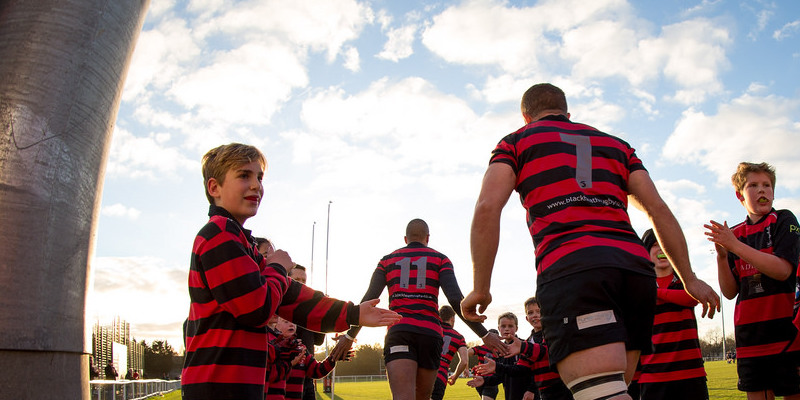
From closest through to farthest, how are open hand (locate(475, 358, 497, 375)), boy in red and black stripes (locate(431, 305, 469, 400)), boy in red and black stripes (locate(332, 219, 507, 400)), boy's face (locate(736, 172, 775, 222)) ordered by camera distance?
boy's face (locate(736, 172, 775, 222)) → open hand (locate(475, 358, 497, 375)) → boy in red and black stripes (locate(332, 219, 507, 400)) → boy in red and black stripes (locate(431, 305, 469, 400))

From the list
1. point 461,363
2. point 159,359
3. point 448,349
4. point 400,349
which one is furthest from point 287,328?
point 159,359

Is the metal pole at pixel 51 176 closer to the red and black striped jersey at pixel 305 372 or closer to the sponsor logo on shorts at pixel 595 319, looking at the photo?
the sponsor logo on shorts at pixel 595 319

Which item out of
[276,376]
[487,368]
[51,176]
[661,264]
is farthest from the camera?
[487,368]

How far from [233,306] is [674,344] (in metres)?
3.75

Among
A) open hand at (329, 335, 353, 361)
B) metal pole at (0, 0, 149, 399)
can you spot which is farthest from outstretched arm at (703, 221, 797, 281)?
metal pole at (0, 0, 149, 399)

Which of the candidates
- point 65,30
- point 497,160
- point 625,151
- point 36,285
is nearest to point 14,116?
point 65,30

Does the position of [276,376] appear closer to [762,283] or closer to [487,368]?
[487,368]

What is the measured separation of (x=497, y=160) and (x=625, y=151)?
0.76 metres

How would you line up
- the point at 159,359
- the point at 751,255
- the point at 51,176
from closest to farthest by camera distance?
the point at 51,176
the point at 751,255
the point at 159,359

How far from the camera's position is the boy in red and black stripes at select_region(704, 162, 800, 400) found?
4844mm

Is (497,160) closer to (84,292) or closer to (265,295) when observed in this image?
(265,295)

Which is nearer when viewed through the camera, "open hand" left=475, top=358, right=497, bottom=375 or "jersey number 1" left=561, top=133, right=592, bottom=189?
"jersey number 1" left=561, top=133, right=592, bottom=189

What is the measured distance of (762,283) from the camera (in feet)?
Result: 17.0

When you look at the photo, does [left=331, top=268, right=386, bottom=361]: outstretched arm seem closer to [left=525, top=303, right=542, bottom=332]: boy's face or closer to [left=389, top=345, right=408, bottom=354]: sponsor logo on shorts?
[left=389, top=345, right=408, bottom=354]: sponsor logo on shorts
